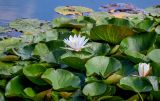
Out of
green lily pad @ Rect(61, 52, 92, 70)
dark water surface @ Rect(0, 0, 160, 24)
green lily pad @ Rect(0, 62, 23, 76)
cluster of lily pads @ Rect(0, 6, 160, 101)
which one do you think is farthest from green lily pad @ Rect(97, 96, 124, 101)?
dark water surface @ Rect(0, 0, 160, 24)

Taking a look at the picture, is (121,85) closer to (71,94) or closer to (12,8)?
(71,94)

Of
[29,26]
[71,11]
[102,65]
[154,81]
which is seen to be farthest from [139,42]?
[71,11]

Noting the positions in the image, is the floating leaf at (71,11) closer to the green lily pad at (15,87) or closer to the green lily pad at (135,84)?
the green lily pad at (15,87)

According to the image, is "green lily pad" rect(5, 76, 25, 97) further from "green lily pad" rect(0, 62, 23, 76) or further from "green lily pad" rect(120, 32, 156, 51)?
"green lily pad" rect(120, 32, 156, 51)

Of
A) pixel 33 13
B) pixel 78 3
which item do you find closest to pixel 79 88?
pixel 33 13

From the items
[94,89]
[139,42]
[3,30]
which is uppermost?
[139,42]

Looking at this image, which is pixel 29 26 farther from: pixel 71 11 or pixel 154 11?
pixel 154 11
